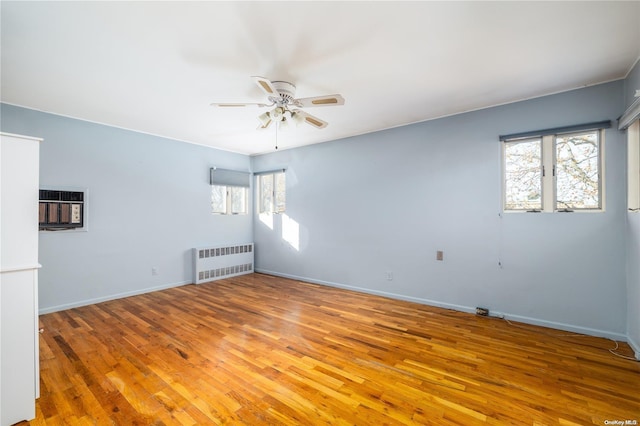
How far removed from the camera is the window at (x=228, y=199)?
18.1 feet

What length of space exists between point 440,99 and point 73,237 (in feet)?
17.1

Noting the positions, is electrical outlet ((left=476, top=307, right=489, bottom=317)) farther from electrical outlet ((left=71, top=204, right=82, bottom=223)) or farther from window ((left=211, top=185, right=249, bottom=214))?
electrical outlet ((left=71, top=204, right=82, bottom=223))

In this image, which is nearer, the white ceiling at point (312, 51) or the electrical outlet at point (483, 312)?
the white ceiling at point (312, 51)

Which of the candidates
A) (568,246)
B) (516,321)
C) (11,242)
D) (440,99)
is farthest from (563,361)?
(11,242)

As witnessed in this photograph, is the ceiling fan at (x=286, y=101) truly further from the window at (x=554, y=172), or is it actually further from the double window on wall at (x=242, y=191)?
the double window on wall at (x=242, y=191)

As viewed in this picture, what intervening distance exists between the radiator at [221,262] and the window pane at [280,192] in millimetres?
1101

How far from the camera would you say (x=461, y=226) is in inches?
143

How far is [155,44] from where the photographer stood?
215 centimetres

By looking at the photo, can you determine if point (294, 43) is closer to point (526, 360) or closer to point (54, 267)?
point (526, 360)

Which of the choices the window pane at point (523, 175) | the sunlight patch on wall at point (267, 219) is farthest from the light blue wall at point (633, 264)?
the sunlight patch on wall at point (267, 219)

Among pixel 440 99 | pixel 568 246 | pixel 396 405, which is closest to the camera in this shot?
pixel 396 405

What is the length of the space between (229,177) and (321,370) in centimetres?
445

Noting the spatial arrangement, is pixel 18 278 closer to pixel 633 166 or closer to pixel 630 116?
pixel 630 116

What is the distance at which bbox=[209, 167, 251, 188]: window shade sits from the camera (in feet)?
17.7
